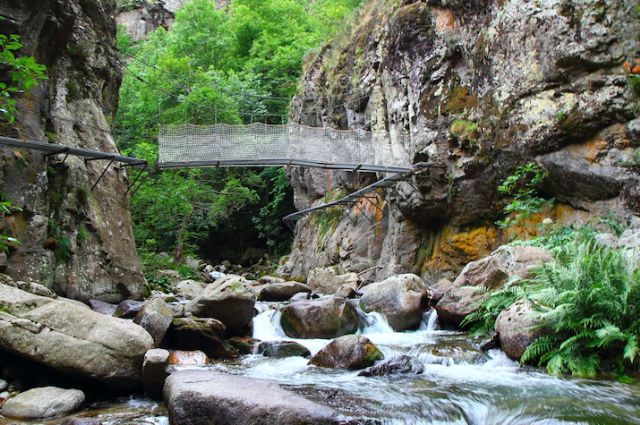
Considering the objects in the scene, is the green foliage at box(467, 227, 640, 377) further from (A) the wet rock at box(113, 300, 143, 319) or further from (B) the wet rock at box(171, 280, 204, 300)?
(B) the wet rock at box(171, 280, 204, 300)

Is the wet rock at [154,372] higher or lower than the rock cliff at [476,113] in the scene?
lower

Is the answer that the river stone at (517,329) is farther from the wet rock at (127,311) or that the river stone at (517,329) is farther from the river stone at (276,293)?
the river stone at (276,293)

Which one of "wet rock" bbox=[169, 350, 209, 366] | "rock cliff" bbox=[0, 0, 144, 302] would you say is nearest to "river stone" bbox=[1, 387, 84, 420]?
"wet rock" bbox=[169, 350, 209, 366]

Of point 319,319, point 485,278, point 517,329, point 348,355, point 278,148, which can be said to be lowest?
point 348,355

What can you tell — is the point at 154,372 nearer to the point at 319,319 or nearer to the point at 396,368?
the point at 396,368

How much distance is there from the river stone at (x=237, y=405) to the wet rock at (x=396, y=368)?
185cm

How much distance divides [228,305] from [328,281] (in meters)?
7.63

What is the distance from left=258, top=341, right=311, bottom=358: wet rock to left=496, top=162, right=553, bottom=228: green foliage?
18.6 feet

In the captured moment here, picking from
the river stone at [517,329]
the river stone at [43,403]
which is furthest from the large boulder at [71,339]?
the river stone at [517,329]

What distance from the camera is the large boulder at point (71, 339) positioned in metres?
5.65

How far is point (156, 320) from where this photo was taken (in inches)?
301

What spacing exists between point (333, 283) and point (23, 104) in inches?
394

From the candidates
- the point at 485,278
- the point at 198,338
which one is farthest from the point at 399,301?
the point at 198,338

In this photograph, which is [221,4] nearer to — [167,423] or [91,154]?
[91,154]
